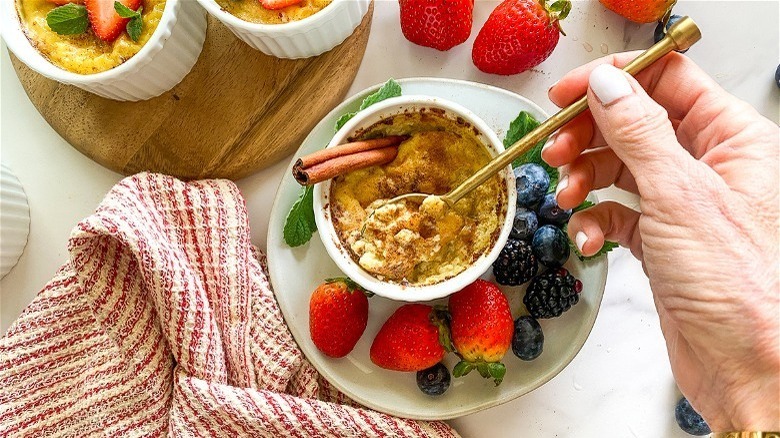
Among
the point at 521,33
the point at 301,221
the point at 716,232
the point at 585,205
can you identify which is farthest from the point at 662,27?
the point at 301,221

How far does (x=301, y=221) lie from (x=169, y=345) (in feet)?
1.35

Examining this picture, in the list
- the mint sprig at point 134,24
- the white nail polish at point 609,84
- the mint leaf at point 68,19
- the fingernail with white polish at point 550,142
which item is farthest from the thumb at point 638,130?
the mint leaf at point 68,19

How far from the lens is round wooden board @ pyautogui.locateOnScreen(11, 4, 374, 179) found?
1628 mm

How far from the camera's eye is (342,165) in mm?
1441

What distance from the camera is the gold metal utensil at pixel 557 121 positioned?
1.21 meters

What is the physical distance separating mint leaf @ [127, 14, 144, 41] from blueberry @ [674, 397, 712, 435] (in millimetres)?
1370

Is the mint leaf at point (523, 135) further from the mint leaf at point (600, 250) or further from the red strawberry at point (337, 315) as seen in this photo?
the red strawberry at point (337, 315)

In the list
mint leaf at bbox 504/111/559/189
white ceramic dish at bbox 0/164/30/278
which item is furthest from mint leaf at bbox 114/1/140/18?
mint leaf at bbox 504/111/559/189

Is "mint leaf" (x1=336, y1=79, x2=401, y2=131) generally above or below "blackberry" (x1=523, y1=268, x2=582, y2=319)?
above

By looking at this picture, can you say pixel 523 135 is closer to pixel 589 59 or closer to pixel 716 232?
pixel 589 59

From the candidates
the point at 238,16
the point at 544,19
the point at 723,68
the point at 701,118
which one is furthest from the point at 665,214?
the point at 238,16

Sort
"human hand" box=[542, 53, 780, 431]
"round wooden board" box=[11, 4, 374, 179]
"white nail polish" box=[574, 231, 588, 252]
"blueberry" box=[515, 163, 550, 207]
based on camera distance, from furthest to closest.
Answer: "round wooden board" box=[11, 4, 374, 179] < "blueberry" box=[515, 163, 550, 207] < "white nail polish" box=[574, 231, 588, 252] < "human hand" box=[542, 53, 780, 431]

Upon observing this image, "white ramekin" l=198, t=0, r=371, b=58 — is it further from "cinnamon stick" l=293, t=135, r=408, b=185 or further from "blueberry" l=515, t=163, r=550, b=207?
"blueberry" l=515, t=163, r=550, b=207

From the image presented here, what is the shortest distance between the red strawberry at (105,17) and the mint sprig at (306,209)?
0.47 m
